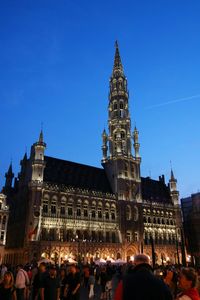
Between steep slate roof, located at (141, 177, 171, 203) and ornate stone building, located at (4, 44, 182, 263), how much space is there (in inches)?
15.6

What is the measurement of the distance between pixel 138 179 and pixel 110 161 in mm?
9251

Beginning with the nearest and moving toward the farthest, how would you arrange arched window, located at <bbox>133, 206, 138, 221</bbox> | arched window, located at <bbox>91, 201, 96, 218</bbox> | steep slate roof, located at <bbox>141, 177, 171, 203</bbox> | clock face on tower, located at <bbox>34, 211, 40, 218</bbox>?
1. clock face on tower, located at <bbox>34, 211, 40, 218</bbox>
2. arched window, located at <bbox>91, 201, 96, 218</bbox>
3. arched window, located at <bbox>133, 206, 138, 221</bbox>
4. steep slate roof, located at <bbox>141, 177, 171, 203</bbox>

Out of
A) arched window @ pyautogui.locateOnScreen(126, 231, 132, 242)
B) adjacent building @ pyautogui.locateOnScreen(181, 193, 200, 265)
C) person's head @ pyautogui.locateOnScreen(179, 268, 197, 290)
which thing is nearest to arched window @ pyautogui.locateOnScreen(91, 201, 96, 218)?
arched window @ pyautogui.locateOnScreen(126, 231, 132, 242)

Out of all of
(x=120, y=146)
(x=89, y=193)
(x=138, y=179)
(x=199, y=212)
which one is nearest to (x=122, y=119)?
(x=120, y=146)

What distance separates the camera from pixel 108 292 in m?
17.3

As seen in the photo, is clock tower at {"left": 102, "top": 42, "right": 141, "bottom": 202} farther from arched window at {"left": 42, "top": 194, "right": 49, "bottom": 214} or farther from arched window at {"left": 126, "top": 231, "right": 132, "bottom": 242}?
arched window at {"left": 42, "top": 194, "right": 49, "bottom": 214}

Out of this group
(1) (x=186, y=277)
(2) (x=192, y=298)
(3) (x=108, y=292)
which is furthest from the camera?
(3) (x=108, y=292)

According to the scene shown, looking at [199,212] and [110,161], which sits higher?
[110,161]

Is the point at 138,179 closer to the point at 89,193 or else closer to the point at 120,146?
the point at 120,146

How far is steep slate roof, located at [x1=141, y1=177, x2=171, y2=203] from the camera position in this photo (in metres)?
85.5

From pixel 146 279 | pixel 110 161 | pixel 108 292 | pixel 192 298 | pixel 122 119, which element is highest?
pixel 122 119

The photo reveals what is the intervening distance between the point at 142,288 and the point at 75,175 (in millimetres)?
68977

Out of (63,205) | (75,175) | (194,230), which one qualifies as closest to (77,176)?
(75,175)

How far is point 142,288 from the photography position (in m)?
3.64
